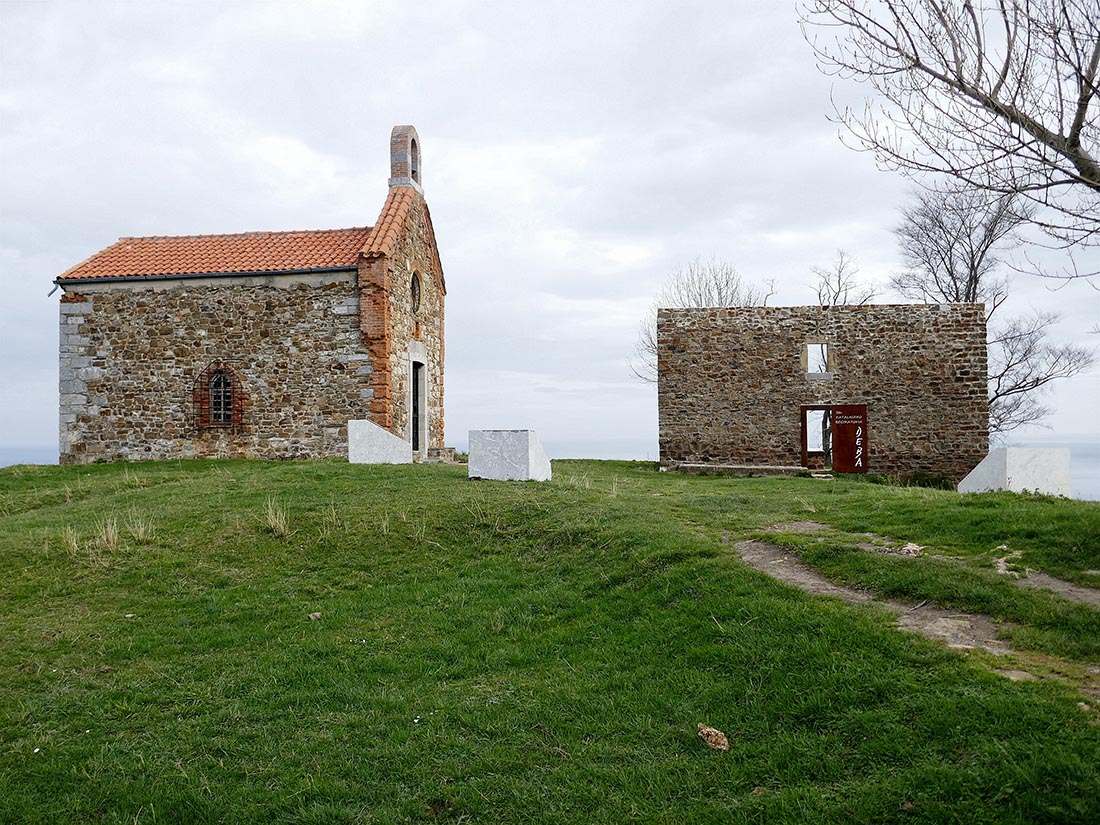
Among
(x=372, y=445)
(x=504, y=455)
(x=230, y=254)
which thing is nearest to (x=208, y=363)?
(x=230, y=254)

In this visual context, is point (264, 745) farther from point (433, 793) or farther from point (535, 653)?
point (535, 653)

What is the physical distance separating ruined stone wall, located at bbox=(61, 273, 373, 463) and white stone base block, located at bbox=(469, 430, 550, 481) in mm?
6432

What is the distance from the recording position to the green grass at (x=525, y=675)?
491 centimetres

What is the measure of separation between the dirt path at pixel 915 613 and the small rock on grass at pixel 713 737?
1.92m

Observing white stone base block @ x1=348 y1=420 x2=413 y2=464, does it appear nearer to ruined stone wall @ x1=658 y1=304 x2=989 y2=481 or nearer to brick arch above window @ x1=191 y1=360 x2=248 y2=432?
brick arch above window @ x1=191 y1=360 x2=248 y2=432

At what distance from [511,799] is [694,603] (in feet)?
A: 9.55

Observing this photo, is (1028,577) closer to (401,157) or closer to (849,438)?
(849,438)

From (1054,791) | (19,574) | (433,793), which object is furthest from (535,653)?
(19,574)

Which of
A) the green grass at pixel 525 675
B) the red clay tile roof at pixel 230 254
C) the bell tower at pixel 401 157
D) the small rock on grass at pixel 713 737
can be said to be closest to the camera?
the green grass at pixel 525 675

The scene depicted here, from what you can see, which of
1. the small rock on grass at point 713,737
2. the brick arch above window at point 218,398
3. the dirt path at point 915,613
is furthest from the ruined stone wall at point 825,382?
the small rock on grass at point 713,737

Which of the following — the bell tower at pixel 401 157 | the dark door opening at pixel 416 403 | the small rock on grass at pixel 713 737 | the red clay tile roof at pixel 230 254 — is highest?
the bell tower at pixel 401 157

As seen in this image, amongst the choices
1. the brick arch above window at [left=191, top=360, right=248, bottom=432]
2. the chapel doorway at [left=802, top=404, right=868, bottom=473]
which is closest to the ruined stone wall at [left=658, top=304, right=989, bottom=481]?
the chapel doorway at [left=802, top=404, right=868, bottom=473]

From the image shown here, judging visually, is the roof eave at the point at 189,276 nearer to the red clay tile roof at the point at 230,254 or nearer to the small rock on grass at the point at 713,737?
the red clay tile roof at the point at 230,254

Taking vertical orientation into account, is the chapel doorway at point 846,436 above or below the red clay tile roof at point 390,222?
below
